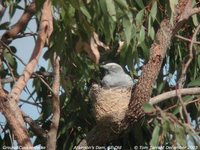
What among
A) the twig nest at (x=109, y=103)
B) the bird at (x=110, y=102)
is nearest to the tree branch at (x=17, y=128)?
the bird at (x=110, y=102)

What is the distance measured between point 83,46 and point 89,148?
64 cm

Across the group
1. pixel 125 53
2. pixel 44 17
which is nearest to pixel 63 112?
pixel 125 53

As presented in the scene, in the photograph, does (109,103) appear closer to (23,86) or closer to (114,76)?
(114,76)

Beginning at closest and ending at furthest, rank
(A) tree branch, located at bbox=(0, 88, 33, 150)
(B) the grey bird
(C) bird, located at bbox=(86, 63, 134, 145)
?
(A) tree branch, located at bbox=(0, 88, 33, 150) < (C) bird, located at bbox=(86, 63, 134, 145) < (B) the grey bird

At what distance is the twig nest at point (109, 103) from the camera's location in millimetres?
3889

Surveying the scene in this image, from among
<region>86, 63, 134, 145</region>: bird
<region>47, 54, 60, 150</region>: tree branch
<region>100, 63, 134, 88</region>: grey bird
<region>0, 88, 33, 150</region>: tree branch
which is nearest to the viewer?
<region>0, 88, 33, 150</region>: tree branch

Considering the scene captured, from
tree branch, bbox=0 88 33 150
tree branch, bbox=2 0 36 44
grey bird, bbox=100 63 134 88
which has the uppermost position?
tree branch, bbox=2 0 36 44

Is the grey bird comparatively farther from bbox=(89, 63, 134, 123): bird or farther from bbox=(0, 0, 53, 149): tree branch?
bbox=(0, 0, 53, 149): tree branch

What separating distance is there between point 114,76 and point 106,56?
304 mm

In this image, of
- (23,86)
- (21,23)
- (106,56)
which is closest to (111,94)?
(106,56)

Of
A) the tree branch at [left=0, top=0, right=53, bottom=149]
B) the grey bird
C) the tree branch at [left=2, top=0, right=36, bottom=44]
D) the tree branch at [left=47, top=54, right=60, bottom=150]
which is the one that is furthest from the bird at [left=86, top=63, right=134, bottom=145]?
the tree branch at [left=0, top=0, right=53, bottom=149]

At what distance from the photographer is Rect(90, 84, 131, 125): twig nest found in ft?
12.8

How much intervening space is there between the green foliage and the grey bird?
0.23 ft

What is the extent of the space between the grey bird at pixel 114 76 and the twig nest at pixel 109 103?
0.16 feet
